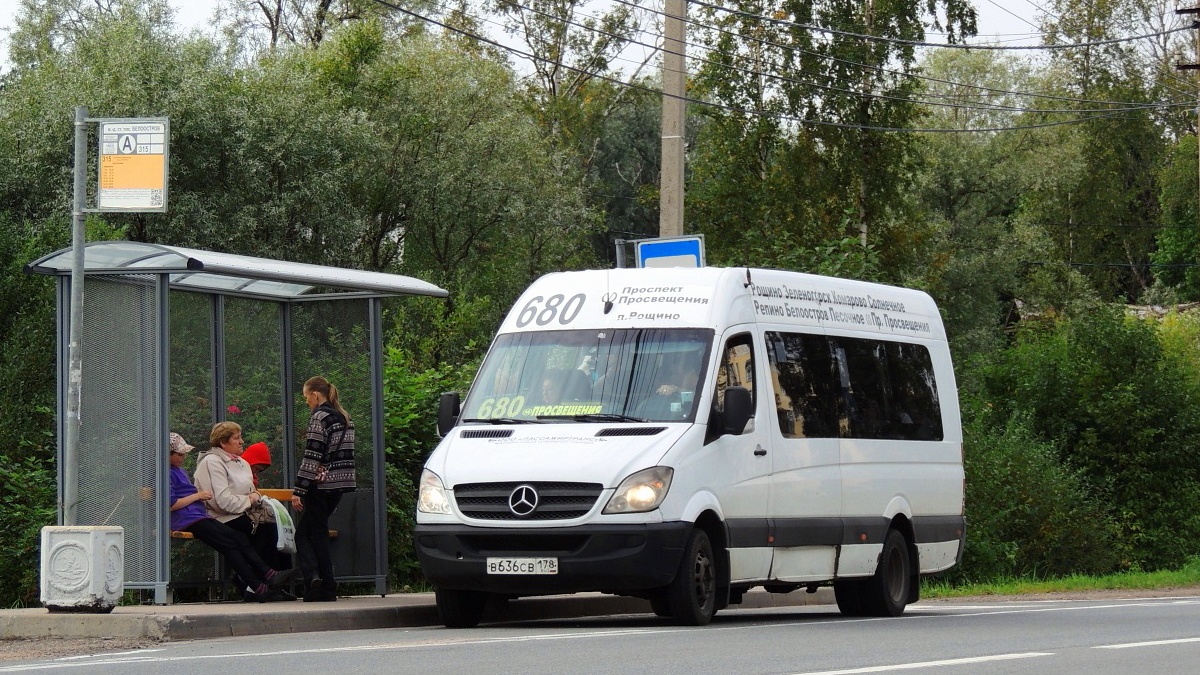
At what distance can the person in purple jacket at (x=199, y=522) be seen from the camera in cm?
1394

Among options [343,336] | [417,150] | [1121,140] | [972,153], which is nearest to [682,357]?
[343,336]

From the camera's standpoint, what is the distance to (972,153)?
61938 mm

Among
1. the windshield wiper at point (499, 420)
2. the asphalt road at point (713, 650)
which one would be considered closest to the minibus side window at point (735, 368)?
the windshield wiper at point (499, 420)

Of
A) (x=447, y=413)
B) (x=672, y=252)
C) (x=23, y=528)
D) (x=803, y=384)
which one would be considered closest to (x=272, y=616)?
(x=447, y=413)

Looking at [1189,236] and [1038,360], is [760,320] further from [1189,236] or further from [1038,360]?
[1189,236]

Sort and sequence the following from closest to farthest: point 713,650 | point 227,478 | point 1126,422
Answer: point 713,650, point 227,478, point 1126,422

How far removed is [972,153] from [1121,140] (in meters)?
6.59

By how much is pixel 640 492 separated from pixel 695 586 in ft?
2.86

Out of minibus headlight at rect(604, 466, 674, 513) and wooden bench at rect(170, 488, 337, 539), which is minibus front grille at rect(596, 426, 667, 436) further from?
wooden bench at rect(170, 488, 337, 539)

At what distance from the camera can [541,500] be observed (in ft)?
40.6

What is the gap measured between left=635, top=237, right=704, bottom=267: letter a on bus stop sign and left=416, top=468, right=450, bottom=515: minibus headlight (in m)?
4.62

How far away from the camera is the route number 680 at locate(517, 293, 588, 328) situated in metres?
13.9

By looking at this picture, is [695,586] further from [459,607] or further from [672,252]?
[672,252]

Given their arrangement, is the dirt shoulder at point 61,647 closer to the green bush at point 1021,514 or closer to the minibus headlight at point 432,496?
the minibus headlight at point 432,496
